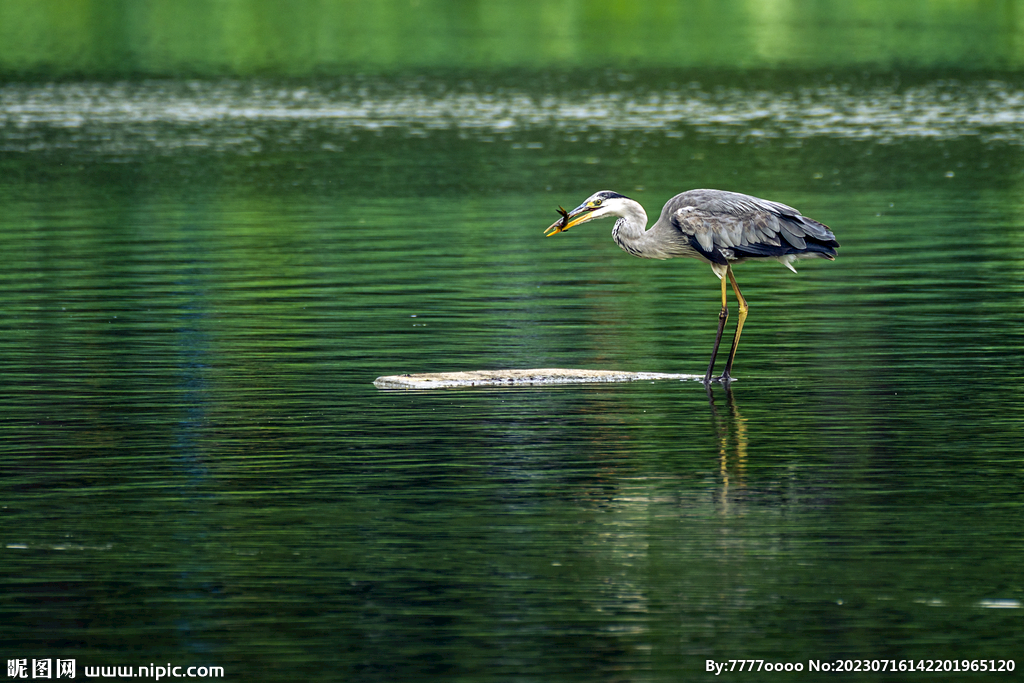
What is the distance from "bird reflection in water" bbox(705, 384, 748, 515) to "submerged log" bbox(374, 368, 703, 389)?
72 centimetres

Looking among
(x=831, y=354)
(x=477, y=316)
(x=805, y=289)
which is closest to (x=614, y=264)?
(x=805, y=289)

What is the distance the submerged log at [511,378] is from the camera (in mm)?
13680

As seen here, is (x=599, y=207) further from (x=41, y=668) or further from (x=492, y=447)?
(x=41, y=668)

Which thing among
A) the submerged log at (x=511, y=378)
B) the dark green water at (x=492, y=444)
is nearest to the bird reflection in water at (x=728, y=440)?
the dark green water at (x=492, y=444)

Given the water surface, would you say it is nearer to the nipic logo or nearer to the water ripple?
the nipic logo

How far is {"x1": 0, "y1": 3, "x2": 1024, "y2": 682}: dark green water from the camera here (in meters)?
7.67

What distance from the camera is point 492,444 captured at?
37.3 feet

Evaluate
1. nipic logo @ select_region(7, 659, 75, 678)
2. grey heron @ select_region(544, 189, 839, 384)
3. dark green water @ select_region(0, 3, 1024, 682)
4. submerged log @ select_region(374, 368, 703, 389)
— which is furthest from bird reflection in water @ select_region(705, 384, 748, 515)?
nipic logo @ select_region(7, 659, 75, 678)

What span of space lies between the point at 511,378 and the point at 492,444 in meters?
2.51

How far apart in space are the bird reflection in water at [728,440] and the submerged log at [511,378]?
0.72 metres

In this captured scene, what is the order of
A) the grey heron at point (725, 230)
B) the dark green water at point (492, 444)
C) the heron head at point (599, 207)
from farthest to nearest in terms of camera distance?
the grey heron at point (725, 230)
the heron head at point (599, 207)
the dark green water at point (492, 444)

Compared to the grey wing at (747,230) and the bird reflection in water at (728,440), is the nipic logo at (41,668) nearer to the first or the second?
the bird reflection in water at (728,440)

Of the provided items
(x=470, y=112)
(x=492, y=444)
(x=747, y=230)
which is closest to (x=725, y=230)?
(x=747, y=230)

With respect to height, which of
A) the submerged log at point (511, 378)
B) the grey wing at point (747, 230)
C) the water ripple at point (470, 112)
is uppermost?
the grey wing at point (747, 230)
